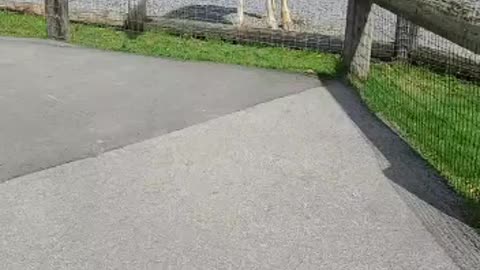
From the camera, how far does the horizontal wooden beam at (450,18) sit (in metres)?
3.95

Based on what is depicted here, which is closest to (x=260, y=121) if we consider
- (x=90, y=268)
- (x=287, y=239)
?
(x=287, y=239)

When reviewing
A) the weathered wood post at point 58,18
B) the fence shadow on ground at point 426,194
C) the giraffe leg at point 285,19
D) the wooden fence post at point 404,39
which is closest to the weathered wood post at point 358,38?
the wooden fence post at point 404,39

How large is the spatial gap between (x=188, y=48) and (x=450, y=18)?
13.8 ft

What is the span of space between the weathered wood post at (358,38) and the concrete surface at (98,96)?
0.49 metres

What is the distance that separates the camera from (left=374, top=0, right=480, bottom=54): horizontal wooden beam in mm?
3945

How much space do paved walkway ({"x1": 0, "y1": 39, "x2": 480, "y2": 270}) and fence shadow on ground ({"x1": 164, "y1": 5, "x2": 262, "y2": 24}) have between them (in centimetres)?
260

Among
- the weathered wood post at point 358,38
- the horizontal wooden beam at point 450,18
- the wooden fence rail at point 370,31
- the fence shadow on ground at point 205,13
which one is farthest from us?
the fence shadow on ground at point 205,13

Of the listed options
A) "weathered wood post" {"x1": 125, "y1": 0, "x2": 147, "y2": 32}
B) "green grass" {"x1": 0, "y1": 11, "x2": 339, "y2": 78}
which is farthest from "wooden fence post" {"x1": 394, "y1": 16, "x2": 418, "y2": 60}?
"weathered wood post" {"x1": 125, "y1": 0, "x2": 147, "y2": 32}

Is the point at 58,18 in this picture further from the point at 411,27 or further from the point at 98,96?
the point at 411,27

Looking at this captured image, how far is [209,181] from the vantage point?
4.30 metres

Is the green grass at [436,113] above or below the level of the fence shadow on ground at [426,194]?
above

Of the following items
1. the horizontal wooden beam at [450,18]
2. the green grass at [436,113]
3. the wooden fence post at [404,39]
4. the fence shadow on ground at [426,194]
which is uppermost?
the horizontal wooden beam at [450,18]

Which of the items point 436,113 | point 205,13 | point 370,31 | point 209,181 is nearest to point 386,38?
point 370,31

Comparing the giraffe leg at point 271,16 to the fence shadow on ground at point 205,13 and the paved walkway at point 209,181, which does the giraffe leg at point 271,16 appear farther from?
the paved walkway at point 209,181
